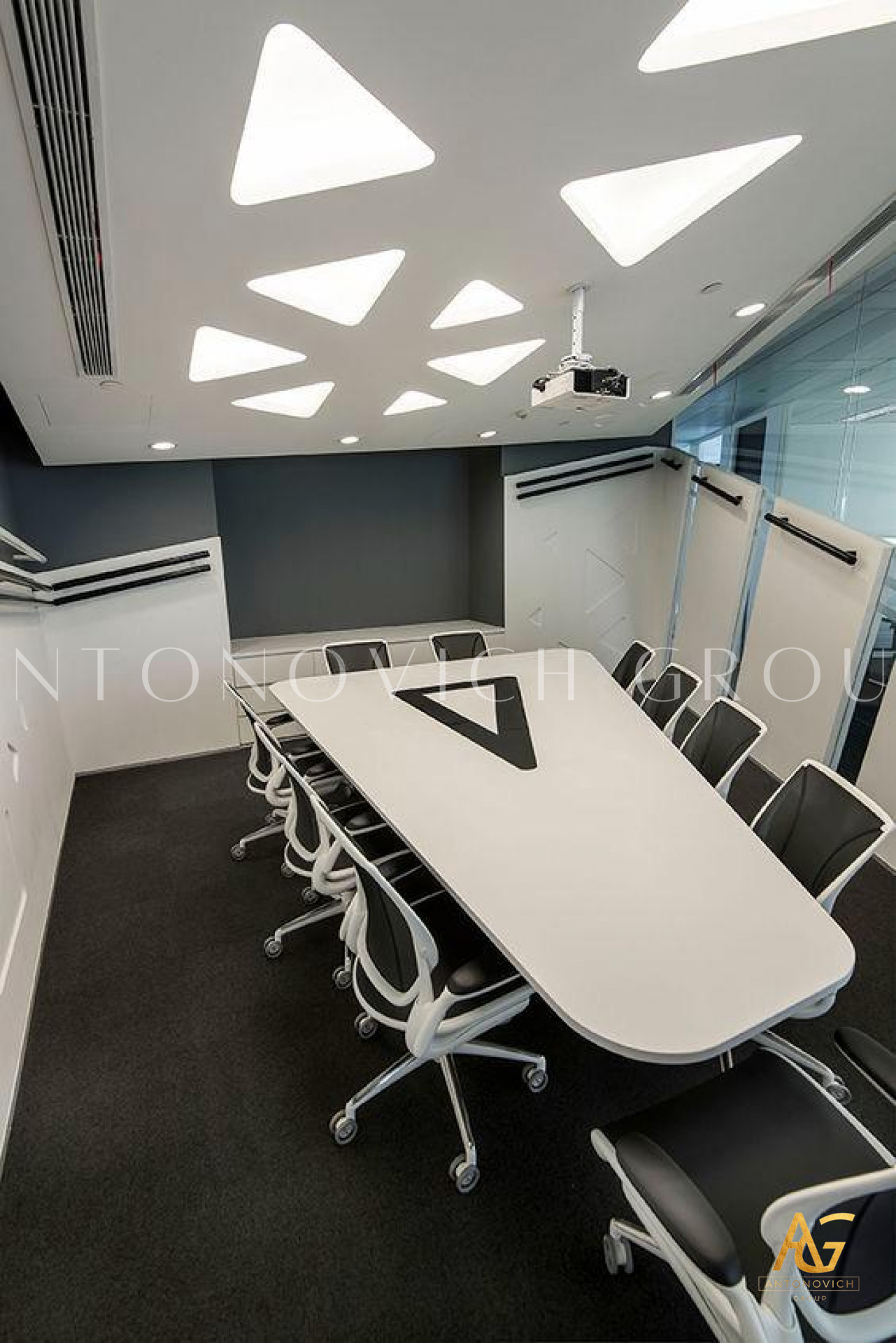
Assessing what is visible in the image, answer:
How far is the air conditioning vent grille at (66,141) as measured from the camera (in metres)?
1.19

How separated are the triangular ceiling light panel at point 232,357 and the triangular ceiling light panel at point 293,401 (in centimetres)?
31

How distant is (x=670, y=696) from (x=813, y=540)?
1588 mm

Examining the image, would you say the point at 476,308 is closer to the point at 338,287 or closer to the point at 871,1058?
the point at 338,287

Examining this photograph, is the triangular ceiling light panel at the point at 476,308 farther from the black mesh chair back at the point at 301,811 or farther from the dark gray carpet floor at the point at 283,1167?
the dark gray carpet floor at the point at 283,1167

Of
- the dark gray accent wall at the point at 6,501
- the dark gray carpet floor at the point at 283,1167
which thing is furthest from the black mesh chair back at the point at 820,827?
the dark gray accent wall at the point at 6,501

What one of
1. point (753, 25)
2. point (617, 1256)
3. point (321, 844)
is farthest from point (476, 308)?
point (617, 1256)

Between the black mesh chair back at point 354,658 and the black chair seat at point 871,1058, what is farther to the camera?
the black mesh chair back at point 354,658

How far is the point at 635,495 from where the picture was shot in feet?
20.7

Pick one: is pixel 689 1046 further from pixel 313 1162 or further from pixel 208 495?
pixel 208 495

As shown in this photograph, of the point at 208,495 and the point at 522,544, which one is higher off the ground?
the point at 208,495

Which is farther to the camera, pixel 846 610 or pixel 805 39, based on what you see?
pixel 846 610

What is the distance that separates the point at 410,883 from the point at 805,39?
2819 mm

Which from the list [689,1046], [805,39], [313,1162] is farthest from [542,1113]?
[805,39]

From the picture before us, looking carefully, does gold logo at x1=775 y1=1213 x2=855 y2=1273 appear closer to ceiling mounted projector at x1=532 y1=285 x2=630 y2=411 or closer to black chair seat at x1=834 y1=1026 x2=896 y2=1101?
black chair seat at x1=834 y1=1026 x2=896 y2=1101
